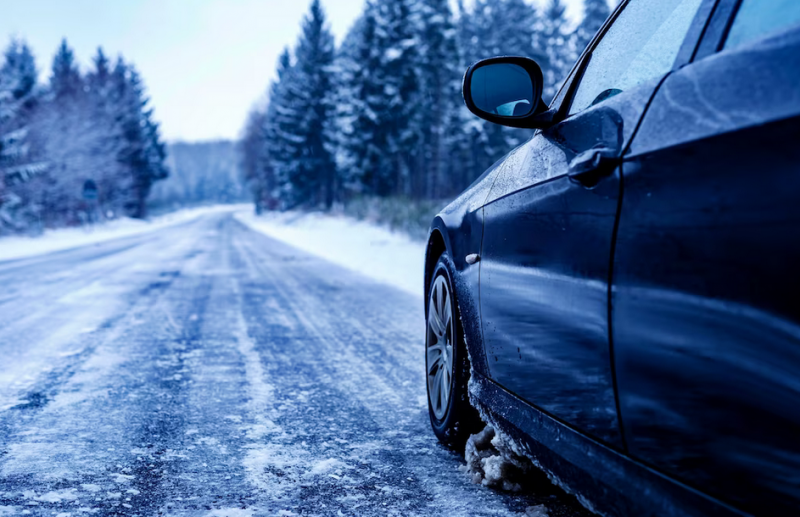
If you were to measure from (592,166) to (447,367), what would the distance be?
1.73m

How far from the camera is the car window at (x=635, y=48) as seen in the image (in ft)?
6.03

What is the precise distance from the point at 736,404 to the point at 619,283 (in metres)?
0.42

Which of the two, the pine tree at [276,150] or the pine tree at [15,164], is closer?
the pine tree at [15,164]

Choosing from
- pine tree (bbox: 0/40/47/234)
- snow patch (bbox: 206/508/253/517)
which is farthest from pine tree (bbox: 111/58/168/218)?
snow patch (bbox: 206/508/253/517)

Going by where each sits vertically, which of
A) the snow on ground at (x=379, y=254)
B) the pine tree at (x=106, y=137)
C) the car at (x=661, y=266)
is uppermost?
the pine tree at (x=106, y=137)

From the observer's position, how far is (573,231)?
73.7 inches

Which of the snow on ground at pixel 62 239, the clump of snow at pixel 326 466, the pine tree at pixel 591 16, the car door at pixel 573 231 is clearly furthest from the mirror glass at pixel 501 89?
the pine tree at pixel 591 16

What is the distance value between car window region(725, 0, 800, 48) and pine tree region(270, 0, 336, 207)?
153 feet

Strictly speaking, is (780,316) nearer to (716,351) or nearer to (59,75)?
(716,351)

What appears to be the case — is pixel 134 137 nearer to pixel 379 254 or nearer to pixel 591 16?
pixel 591 16

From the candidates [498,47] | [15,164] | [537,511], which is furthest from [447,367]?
[498,47]

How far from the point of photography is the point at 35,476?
2838 mm

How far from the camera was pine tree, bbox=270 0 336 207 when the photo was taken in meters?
49.3

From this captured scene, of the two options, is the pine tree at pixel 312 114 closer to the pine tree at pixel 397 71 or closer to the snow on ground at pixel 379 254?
the pine tree at pixel 397 71
